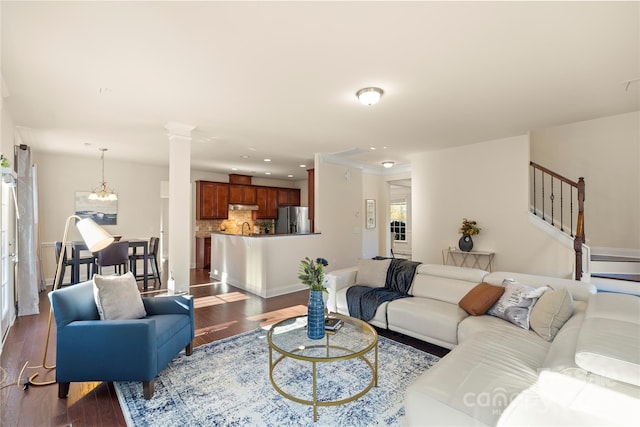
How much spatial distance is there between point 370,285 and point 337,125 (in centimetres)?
215

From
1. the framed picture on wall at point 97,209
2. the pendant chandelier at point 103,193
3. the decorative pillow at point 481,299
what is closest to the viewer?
the decorative pillow at point 481,299

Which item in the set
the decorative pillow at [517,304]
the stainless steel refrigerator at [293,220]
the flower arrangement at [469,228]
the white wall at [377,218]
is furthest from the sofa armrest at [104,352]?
the white wall at [377,218]

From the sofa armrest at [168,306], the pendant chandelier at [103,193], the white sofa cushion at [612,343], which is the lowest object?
the sofa armrest at [168,306]

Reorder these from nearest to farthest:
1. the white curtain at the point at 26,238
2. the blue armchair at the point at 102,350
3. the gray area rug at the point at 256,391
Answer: the gray area rug at the point at 256,391 → the blue armchair at the point at 102,350 → the white curtain at the point at 26,238

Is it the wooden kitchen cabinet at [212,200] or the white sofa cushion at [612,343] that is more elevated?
the wooden kitchen cabinet at [212,200]

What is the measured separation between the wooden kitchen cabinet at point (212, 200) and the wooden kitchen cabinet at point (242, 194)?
0.46ft

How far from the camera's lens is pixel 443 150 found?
212 inches

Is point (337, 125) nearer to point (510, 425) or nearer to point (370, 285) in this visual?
point (370, 285)

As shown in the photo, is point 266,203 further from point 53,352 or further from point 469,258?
point 53,352

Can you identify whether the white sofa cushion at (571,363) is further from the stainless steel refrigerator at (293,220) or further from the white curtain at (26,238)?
the white curtain at (26,238)

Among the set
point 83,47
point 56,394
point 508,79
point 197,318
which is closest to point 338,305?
point 197,318

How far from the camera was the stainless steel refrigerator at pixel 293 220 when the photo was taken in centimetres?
750

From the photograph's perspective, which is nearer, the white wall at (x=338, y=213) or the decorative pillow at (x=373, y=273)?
the decorative pillow at (x=373, y=273)

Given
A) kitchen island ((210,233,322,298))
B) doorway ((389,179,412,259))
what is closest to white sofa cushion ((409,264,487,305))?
kitchen island ((210,233,322,298))
